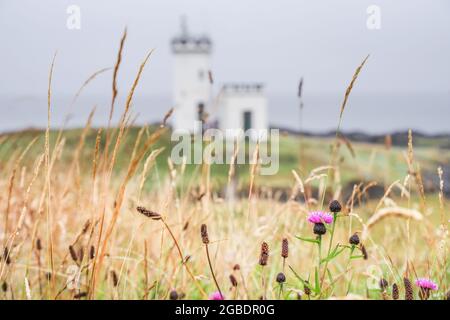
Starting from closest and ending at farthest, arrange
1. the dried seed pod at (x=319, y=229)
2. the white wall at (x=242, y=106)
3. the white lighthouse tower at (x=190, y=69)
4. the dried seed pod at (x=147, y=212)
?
1. the dried seed pod at (x=147, y=212)
2. the dried seed pod at (x=319, y=229)
3. the white lighthouse tower at (x=190, y=69)
4. the white wall at (x=242, y=106)

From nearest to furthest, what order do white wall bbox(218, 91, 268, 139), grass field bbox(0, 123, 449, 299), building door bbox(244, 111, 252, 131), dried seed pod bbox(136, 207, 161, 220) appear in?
dried seed pod bbox(136, 207, 161, 220) < grass field bbox(0, 123, 449, 299) < building door bbox(244, 111, 252, 131) < white wall bbox(218, 91, 268, 139)

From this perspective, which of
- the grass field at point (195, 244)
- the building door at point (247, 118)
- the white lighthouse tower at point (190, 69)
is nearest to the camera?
the grass field at point (195, 244)

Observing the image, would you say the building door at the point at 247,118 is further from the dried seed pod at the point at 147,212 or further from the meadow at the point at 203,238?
the dried seed pod at the point at 147,212

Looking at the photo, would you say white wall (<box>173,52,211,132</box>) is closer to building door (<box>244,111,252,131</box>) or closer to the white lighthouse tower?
the white lighthouse tower

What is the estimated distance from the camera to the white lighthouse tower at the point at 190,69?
79.9 ft

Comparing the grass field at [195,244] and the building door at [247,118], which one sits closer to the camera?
the grass field at [195,244]

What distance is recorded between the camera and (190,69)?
81.5 ft

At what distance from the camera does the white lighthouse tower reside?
24359 millimetres

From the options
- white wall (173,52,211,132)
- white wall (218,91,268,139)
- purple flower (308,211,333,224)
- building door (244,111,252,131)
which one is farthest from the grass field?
white wall (218,91,268,139)

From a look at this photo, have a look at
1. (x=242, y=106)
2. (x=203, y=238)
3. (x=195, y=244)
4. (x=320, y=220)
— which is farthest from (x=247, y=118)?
(x=203, y=238)

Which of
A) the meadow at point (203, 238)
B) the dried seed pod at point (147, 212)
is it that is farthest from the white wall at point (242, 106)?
the dried seed pod at point (147, 212)

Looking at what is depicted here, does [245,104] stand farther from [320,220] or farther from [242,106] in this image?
[320,220]
